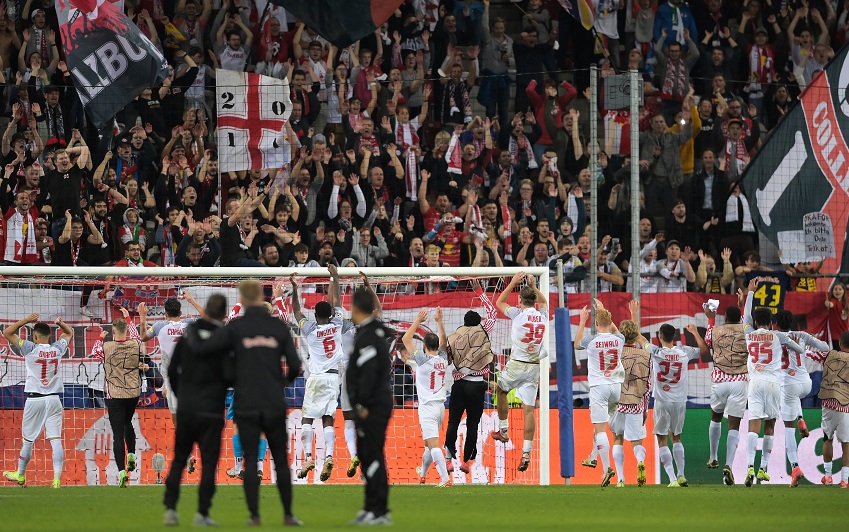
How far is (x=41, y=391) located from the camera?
1689 cm

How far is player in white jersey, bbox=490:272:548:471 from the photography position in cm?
1716

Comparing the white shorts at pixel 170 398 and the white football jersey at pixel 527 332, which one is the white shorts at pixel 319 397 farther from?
the white football jersey at pixel 527 332

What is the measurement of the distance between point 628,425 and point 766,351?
7.14 ft

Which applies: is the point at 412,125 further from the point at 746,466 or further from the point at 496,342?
the point at 746,466

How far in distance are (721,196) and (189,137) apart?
8.84 m

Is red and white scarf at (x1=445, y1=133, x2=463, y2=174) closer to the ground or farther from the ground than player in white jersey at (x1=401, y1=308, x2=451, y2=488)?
farther from the ground

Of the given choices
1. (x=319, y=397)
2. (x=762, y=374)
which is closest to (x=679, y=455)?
(x=762, y=374)

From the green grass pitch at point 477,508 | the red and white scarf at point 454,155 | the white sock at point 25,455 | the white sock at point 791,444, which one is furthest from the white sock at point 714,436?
the white sock at point 25,455

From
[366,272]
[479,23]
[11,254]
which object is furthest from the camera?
[479,23]

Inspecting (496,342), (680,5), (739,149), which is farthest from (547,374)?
(680,5)

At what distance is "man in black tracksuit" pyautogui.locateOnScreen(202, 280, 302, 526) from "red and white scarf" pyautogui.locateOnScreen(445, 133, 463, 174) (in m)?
11.8

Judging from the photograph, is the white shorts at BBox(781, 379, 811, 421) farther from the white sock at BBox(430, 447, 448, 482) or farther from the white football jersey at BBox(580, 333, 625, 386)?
the white sock at BBox(430, 447, 448, 482)

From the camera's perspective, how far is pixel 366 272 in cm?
1725

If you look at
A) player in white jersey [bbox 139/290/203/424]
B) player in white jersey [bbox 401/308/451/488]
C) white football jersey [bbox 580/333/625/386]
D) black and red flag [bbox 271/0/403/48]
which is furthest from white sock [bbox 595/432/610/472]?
black and red flag [bbox 271/0/403/48]
